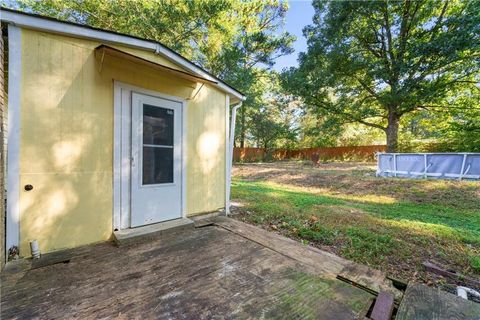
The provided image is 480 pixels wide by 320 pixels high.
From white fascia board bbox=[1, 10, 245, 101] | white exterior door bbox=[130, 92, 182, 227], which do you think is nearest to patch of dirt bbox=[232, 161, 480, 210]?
white exterior door bbox=[130, 92, 182, 227]

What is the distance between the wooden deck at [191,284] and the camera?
1.58 metres

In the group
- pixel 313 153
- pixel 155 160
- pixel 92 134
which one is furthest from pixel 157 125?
pixel 313 153

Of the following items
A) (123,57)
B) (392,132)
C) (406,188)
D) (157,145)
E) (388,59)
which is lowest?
(406,188)

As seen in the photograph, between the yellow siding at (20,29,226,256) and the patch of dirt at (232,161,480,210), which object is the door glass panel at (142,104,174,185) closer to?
the yellow siding at (20,29,226,256)

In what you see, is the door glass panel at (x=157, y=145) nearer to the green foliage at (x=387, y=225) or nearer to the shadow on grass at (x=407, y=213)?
the green foliage at (x=387, y=225)

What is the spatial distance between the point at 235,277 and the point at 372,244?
6.86ft

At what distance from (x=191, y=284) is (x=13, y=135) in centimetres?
222

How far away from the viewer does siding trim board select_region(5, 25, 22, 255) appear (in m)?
2.09

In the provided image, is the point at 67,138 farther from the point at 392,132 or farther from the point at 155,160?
the point at 392,132

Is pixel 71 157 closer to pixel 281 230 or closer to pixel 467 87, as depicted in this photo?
pixel 281 230

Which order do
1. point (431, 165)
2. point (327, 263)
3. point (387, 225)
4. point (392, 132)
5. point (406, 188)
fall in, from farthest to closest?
point (392, 132), point (431, 165), point (406, 188), point (387, 225), point (327, 263)

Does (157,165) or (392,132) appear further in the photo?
(392,132)

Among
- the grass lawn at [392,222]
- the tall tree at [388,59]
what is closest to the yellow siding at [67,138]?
the grass lawn at [392,222]

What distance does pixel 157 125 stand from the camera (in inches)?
126
